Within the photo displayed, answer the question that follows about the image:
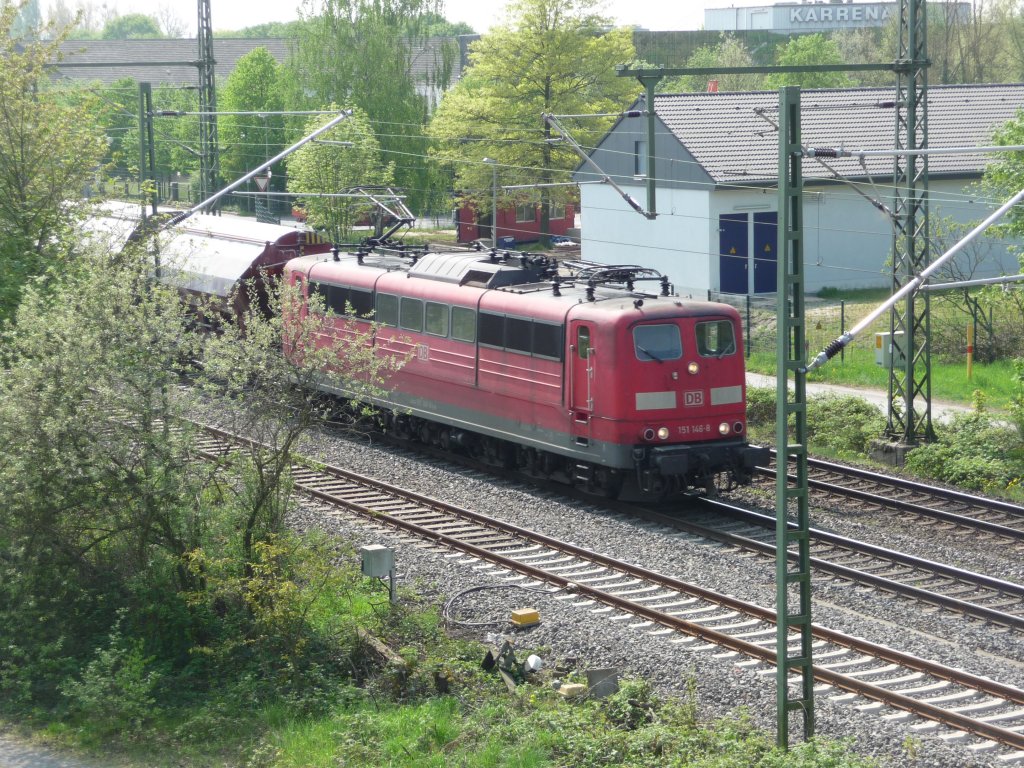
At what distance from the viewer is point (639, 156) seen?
Result: 1634 inches

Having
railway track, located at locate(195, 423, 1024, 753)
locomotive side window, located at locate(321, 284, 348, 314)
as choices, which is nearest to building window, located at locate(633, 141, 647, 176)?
locomotive side window, located at locate(321, 284, 348, 314)

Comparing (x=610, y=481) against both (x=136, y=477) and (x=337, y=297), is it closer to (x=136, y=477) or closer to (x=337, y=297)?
(x=136, y=477)

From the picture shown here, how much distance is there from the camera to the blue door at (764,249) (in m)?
39.1

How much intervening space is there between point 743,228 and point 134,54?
70.0 meters

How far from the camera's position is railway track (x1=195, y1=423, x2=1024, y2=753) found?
1103 cm

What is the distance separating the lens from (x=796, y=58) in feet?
217

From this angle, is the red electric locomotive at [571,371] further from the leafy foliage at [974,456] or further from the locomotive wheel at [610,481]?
the leafy foliage at [974,456]

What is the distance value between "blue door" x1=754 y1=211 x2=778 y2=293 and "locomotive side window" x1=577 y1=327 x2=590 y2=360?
856 inches

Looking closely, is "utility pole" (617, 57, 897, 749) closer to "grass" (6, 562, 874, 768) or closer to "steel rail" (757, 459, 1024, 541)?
"grass" (6, 562, 874, 768)

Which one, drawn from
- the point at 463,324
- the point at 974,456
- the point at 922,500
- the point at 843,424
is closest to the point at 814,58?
the point at 843,424

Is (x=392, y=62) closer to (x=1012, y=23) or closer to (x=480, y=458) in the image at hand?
(x=1012, y=23)

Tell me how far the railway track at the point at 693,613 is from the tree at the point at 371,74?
38.6 metres

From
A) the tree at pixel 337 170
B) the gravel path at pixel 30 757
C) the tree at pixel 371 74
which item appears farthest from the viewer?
the tree at pixel 371 74

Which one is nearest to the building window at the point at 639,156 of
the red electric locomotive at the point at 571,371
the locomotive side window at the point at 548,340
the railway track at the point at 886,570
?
the red electric locomotive at the point at 571,371
